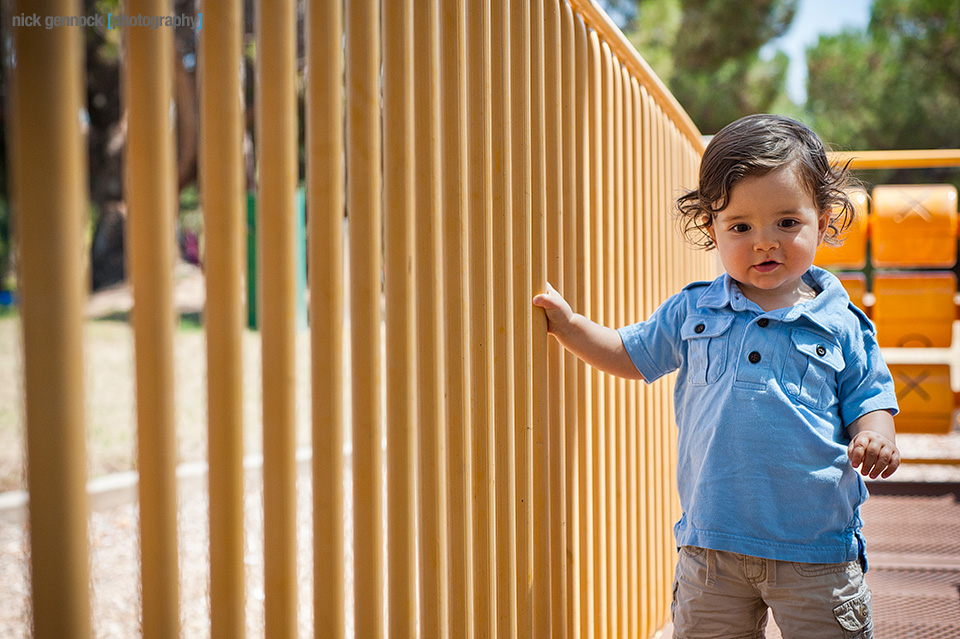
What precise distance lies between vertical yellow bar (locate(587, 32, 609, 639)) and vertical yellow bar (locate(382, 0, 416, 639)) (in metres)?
0.94

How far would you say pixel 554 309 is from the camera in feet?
6.50

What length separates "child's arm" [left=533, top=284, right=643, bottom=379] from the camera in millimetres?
1988

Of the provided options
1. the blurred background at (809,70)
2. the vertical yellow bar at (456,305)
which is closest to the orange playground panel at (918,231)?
the vertical yellow bar at (456,305)

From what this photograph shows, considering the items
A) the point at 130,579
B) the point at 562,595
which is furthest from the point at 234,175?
the point at 130,579

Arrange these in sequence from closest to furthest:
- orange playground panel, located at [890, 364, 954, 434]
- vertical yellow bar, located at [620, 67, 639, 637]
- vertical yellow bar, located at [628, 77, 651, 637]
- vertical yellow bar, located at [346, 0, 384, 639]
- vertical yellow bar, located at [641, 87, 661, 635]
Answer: vertical yellow bar, located at [346, 0, 384, 639] < vertical yellow bar, located at [620, 67, 639, 637] < vertical yellow bar, located at [628, 77, 651, 637] < vertical yellow bar, located at [641, 87, 661, 635] < orange playground panel, located at [890, 364, 954, 434]

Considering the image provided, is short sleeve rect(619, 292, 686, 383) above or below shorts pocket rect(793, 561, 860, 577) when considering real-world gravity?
above

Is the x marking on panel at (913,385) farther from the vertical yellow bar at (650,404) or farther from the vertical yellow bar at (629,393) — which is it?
the vertical yellow bar at (629,393)

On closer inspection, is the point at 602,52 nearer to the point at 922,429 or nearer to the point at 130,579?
the point at 130,579

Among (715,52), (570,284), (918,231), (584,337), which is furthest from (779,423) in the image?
(715,52)

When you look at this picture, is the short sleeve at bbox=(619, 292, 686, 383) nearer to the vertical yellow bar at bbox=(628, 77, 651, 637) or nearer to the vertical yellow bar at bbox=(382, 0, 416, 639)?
the vertical yellow bar at bbox=(628, 77, 651, 637)

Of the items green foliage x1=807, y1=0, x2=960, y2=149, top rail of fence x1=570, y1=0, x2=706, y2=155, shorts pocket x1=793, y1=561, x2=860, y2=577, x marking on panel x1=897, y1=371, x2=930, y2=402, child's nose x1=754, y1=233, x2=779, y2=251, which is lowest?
shorts pocket x1=793, y1=561, x2=860, y2=577

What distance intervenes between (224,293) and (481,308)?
0.72 meters

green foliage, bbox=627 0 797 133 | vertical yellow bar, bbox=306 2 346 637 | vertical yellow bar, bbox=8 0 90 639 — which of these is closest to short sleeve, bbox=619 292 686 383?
vertical yellow bar, bbox=306 2 346 637

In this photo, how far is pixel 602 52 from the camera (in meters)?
2.41
